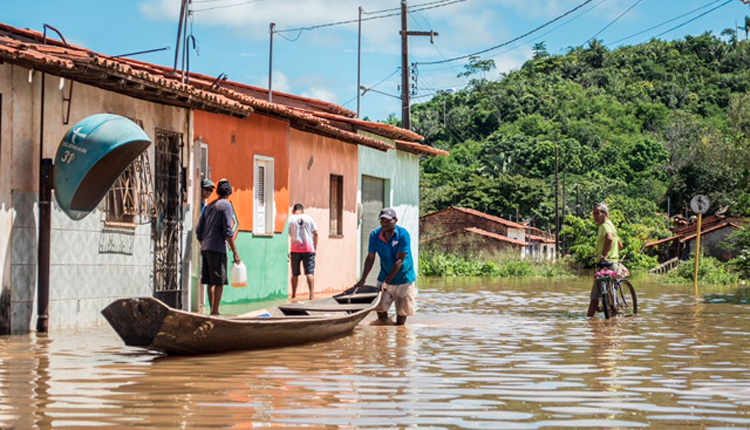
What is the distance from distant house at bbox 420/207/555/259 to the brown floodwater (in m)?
52.2

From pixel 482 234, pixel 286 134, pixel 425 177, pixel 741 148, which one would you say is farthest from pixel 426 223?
pixel 286 134

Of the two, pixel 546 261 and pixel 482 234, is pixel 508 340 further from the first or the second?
pixel 482 234

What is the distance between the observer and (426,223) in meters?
73.7

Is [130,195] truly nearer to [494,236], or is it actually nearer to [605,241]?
[605,241]

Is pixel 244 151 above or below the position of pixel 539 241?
below

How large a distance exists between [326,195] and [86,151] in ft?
40.4

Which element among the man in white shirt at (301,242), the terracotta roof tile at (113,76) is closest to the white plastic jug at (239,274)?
the terracotta roof tile at (113,76)

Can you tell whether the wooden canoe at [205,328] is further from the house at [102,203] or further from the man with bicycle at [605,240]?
the man with bicycle at [605,240]

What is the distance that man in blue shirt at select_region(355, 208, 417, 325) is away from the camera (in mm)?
14469

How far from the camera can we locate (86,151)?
1304 cm

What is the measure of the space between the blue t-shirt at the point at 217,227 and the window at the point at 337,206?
1131 centimetres

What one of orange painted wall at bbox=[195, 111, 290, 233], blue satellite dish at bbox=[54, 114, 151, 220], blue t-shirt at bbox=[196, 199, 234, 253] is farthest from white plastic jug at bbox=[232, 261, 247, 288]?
orange painted wall at bbox=[195, 111, 290, 233]

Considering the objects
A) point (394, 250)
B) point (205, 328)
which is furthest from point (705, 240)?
point (205, 328)

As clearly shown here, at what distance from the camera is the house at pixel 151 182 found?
507 inches
